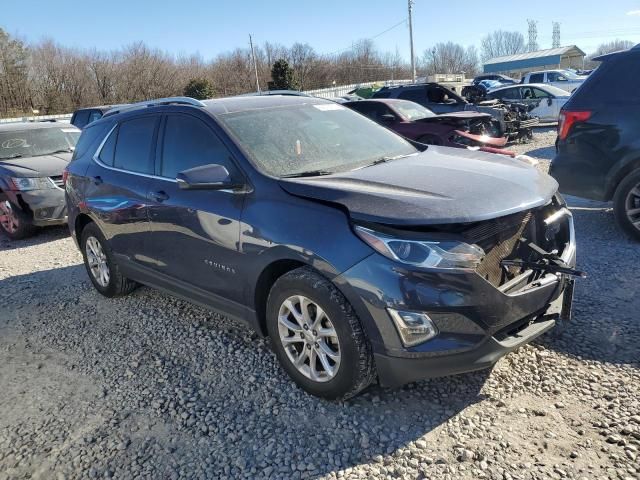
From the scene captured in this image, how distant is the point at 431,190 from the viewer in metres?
2.88

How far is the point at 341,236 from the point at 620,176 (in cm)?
396

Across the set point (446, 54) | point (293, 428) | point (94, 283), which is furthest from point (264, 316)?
point (446, 54)

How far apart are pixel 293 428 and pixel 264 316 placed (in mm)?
757

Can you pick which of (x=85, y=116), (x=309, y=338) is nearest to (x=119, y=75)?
(x=85, y=116)

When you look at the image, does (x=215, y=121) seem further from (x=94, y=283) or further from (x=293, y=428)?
(x=94, y=283)

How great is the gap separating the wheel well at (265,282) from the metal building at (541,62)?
242 ft

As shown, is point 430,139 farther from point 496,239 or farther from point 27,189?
point 496,239

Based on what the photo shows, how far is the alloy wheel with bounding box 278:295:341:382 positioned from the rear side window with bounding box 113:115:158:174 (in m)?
1.84

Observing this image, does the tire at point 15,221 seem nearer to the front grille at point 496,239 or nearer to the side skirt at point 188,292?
the side skirt at point 188,292

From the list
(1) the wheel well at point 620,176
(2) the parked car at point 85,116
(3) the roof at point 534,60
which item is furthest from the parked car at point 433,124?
(3) the roof at point 534,60

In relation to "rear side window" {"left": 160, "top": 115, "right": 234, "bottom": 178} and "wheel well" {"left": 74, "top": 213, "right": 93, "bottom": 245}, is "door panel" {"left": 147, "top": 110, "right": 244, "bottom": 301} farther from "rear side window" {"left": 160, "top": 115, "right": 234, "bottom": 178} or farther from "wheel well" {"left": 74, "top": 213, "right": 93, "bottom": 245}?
"wheel well" {"left": 74, "top": 213, "right": 93, "bottom": 245}

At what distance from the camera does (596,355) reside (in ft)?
10.7

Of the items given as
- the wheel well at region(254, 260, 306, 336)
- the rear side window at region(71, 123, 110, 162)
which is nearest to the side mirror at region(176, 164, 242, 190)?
the wheel well at region(254, 260, 306, 336)

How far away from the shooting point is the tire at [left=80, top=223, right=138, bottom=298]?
15.8 feet
